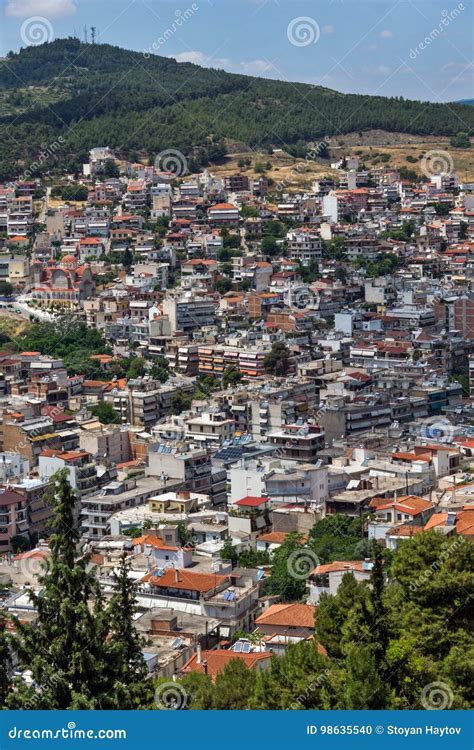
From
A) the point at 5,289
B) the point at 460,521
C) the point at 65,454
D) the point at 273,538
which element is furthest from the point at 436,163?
the point at 460,521

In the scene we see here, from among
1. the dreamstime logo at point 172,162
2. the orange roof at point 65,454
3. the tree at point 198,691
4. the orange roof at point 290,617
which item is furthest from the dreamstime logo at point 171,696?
the dreamstime logo at point 172,162

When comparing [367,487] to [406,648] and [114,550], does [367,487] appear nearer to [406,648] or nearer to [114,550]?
[114,550]

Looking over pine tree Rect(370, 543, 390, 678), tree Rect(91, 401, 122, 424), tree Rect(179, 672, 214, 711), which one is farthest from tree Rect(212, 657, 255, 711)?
tree Rect(91, 401, 122, 424)

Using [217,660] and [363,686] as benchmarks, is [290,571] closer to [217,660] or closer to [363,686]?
[217,660]

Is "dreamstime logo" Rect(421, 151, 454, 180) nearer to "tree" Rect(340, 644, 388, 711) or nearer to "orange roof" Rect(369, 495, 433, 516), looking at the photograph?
"orange roof" Rect(369, 495, 433, 516)

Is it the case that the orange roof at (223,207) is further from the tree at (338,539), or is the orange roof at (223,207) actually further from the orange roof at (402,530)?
the orange roof at (402,530)

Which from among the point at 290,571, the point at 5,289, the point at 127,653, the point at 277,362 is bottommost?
the point at 290,571
